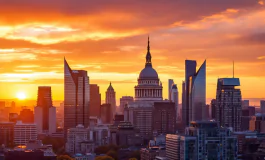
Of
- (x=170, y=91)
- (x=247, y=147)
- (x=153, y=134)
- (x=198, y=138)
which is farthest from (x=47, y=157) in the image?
(x=170, y=91)

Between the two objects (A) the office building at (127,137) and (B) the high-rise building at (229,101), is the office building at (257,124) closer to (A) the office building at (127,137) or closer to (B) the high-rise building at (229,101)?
(B) the high-rise building at (229,101)

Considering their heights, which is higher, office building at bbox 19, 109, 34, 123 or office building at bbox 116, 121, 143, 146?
office building at bbox 19, 109, 34, 123

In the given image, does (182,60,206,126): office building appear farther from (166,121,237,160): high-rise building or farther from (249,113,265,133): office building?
(166,121,237,160): high-rise building

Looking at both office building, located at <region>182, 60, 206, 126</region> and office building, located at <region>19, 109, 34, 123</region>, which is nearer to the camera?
office building, located at <region>182, 60, 206, 126</region>

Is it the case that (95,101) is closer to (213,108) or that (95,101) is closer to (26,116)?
(26,116)

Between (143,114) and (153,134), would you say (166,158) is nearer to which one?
(153,134)

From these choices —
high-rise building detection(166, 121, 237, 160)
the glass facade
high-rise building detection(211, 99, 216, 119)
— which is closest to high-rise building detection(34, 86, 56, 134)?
the glass facade

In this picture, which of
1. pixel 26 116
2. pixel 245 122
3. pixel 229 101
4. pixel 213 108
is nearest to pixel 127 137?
pixel 229 101
